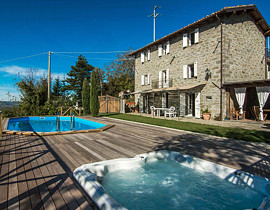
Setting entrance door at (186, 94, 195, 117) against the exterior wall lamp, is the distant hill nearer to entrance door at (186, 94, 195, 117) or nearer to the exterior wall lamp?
entrance door at (186, 94, 195, 117)

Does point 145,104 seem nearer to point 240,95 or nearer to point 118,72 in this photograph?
point 240,95

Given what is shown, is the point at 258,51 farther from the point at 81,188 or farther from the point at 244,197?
the point at 81,188

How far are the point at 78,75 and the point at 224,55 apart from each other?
27.3 metres

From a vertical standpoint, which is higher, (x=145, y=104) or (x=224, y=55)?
(x=224, y=55)

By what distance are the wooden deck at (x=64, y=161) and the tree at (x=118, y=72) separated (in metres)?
24.6

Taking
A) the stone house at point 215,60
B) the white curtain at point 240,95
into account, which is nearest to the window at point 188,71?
the stone house at point 215,60

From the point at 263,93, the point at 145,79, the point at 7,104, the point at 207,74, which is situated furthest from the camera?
the point at 145,79

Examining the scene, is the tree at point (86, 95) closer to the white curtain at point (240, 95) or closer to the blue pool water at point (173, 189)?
the white curtain at point (240, 95)

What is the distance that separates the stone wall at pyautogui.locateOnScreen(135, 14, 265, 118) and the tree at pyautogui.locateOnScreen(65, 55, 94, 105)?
22145 millimetres

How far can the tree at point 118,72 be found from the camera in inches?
1150

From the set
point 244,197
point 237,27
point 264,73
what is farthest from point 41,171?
point 264,73

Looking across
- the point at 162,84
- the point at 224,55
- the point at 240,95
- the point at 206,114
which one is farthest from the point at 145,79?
the point at 240,95

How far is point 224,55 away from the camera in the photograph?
1134 cm

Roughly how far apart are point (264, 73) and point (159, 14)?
13183mm
